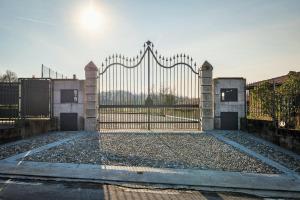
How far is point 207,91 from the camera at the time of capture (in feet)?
48.4

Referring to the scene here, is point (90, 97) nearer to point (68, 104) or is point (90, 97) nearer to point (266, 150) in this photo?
point (68, 104)

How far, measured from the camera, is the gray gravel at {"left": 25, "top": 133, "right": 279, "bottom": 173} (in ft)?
24.3

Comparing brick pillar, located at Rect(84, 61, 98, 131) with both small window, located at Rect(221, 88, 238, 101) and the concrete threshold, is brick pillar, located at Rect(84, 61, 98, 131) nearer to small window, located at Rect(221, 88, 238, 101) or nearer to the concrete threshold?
small window, located at Rect(221, 88, 238, 101)

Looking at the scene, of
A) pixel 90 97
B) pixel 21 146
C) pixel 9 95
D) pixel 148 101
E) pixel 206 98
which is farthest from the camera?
pixel 206 98

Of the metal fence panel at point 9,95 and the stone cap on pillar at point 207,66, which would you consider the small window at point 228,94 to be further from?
the metal fence panel at point 9,95

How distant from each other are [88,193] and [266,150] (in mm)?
6774

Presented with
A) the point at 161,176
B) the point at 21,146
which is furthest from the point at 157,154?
the point at 21,146

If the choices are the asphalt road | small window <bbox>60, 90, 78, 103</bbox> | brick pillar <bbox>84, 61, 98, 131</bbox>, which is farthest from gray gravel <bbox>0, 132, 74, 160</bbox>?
the asphalt road

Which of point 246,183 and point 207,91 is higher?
point 207,91

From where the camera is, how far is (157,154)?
8711mm

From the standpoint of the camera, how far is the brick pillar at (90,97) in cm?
1449

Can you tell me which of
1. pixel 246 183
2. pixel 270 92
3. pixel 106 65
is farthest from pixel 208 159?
pixel 106 65

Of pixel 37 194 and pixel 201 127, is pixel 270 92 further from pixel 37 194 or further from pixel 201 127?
pixel 37 194

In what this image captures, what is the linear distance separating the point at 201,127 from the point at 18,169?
33.2 feet
